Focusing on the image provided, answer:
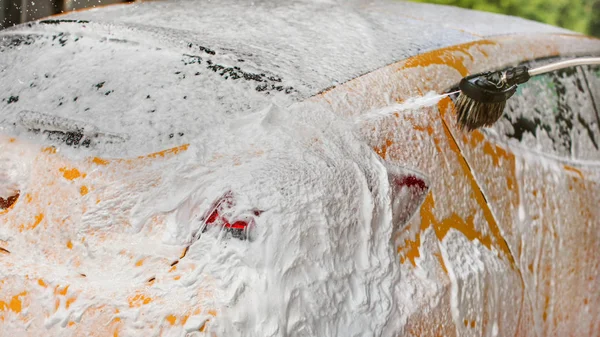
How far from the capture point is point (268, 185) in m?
1.19

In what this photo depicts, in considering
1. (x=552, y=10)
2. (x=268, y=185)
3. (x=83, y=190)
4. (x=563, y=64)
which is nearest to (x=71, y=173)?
(x=83, y=190)

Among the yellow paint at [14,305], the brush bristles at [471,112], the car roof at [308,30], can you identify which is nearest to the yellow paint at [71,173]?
the yellow paint at [14,305]

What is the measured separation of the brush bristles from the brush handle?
22 centimetres

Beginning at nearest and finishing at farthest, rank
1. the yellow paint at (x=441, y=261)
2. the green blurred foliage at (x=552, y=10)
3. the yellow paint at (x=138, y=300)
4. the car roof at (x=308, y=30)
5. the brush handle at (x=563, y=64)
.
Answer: the yellow paint at (x=138, y=300) < the yellow paint at (x=441, y=261) < the car roof at (x=308, y=30) < the brush handle at (x=563, y=64) < the green blurred foliage at (x=552, y=10)

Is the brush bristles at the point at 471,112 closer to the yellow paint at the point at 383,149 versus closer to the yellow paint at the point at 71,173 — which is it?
the yellow paint at the point at 383,149

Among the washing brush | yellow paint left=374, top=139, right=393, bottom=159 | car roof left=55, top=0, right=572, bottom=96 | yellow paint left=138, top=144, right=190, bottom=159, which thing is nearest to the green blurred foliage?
car roof left=55, top=0, right=572, bottom=96

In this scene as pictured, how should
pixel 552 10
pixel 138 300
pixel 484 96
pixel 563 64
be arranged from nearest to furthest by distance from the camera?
pixel 138 300 < pixel 484 96 < pixel 563 64 < pixel 552 10

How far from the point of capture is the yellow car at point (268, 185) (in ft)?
3.84

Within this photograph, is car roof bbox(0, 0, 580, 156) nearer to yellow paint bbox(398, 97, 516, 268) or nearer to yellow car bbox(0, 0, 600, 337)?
yellow car bbox(0, 0, 600, 337)

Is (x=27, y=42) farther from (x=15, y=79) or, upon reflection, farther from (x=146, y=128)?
(x=146, y=128)

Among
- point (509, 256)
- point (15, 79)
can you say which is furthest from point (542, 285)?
point (15, 79)

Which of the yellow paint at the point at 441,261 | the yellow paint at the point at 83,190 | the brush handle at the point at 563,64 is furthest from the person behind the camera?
the brush handle at the point at 563,64

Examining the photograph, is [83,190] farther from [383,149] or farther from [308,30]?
[308,30]

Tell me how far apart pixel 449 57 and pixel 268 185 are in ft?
2.37
